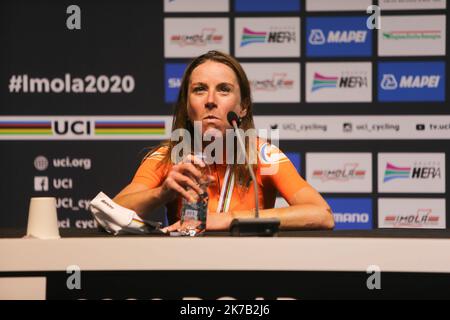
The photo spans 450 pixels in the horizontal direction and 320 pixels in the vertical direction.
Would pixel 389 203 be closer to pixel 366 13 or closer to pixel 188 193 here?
pixel 366 13

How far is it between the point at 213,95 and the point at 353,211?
209cm

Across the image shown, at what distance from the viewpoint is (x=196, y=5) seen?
415cm

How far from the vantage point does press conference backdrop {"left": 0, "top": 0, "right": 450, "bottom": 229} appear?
4105 millimetres

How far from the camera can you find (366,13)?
409 cm

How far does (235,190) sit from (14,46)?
238 centimetres

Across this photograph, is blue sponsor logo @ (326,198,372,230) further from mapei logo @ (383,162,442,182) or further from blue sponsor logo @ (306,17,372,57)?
blue sponsor logo @ (306,17,372,57)

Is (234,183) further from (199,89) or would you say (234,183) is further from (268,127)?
(268,127)

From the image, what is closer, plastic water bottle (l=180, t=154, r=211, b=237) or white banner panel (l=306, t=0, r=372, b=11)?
plastic water bottle (l=180, t=154, r=211, b=237)

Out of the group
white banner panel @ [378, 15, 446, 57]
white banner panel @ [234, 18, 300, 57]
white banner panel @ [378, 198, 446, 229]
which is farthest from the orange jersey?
white banner panel @ [378, 15, 446, 57]

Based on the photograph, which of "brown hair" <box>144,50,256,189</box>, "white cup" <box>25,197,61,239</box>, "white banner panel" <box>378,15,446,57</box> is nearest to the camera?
"white cup" <box>25,197,61,239</box>

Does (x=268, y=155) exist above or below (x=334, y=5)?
below

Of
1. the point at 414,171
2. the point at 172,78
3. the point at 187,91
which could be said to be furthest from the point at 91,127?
the point at 414,171

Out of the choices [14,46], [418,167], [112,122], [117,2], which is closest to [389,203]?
[418,167]
